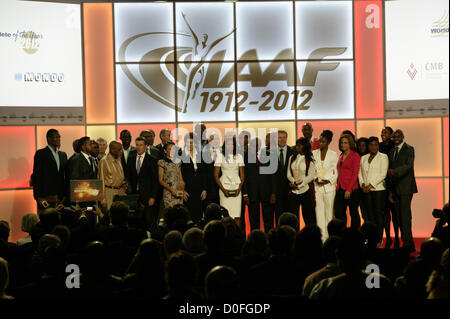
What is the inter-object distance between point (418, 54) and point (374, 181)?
10.5 feet

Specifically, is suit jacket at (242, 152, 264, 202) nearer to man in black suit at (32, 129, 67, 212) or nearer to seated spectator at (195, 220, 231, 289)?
man in black suit at (32, 129, 67, 212)

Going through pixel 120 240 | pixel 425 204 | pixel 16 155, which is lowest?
pixel 425 204

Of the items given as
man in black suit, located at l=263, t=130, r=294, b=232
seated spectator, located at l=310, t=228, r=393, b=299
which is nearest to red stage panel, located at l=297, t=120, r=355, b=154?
man in black suit, located at l=263, t=130, r=294, b=232

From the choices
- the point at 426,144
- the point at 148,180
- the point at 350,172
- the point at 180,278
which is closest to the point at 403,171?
the point at 350,172

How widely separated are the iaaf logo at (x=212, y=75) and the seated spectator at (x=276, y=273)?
6675 mm

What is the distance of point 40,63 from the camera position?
10.3 meters

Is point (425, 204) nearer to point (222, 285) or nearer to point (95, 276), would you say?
point (95, 276)

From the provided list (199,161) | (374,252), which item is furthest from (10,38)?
(374,252)

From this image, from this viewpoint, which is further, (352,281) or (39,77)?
(39,77)

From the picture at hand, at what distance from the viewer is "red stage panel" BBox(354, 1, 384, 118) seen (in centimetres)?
1077

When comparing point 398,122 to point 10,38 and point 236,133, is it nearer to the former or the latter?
point 236,133

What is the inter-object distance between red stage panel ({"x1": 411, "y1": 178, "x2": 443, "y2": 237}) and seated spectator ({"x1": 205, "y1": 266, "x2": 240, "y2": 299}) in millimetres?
8101

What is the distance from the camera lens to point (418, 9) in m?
10.6

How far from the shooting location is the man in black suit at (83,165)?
28.3 ft
